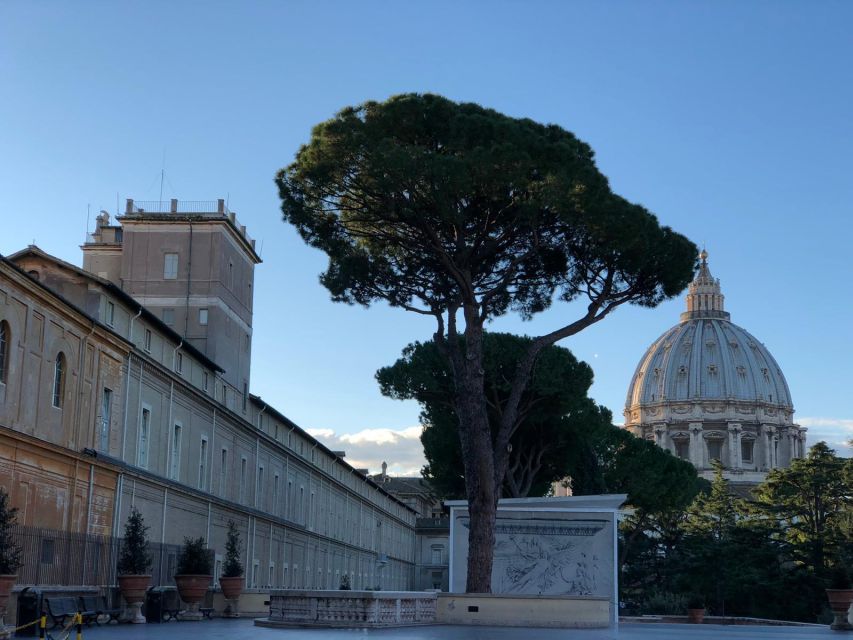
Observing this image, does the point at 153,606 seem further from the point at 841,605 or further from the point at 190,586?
the point at 841,605

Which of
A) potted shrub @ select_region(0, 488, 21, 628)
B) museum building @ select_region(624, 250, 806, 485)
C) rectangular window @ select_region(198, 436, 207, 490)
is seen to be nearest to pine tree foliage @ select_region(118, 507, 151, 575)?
potted shrub @ select_region(0, 488, 21, 628)

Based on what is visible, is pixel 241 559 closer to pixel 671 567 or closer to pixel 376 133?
pixel 376 133

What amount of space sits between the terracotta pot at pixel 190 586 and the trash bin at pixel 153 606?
1.52 metres

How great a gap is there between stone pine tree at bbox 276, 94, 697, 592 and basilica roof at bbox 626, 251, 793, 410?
13497cm

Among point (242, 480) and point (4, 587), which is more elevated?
point (242, 480)

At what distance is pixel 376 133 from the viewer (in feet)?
87.2

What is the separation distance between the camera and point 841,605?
28.4 m

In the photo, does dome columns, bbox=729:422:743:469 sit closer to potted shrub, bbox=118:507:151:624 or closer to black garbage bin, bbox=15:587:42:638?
potted shrub, bbox=118:507:151:624

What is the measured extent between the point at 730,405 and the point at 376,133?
13993cm

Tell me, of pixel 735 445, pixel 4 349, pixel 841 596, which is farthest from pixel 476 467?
pixel 735 445

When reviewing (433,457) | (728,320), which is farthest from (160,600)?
(728,320)

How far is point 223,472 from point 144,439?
29.8 feet

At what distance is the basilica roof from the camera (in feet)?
529

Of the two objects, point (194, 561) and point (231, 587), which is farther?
point (231, 587)
